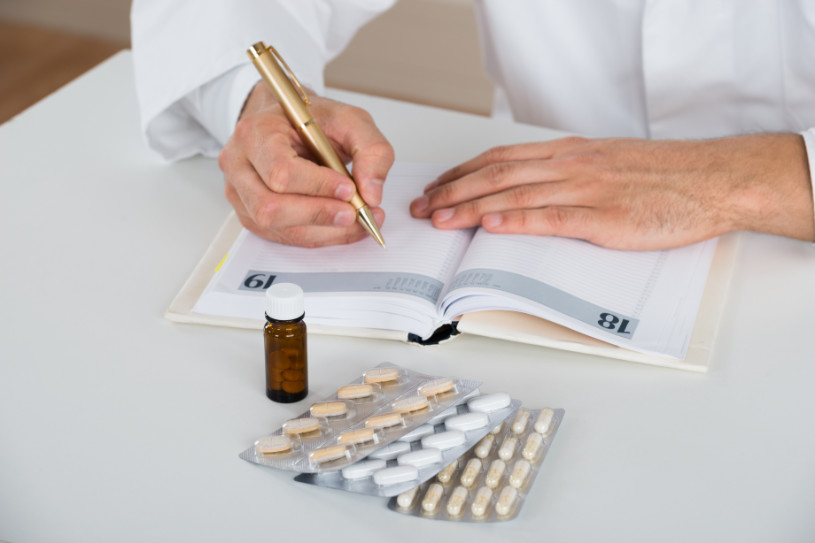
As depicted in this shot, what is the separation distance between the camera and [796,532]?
2.32 feet

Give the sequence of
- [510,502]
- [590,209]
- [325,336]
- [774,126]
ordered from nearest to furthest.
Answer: [510,502], [325,336], [590,209], [774,126]

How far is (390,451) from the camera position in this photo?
2.42 ft

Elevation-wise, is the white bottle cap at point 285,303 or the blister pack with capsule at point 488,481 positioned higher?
the white bottle cap at point 285,303

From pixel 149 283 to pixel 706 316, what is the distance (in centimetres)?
63

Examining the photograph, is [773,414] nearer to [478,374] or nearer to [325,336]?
[478,374]

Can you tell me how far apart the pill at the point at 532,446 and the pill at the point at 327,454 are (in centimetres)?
16

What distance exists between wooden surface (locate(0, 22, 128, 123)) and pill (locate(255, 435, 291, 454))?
9.62ft

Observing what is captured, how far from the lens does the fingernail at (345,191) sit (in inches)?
39.2

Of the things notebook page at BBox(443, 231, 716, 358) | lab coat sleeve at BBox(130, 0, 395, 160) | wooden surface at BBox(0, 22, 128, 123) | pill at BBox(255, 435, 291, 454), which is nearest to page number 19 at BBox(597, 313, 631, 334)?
notebook page at BBox(443, 231, 716, 358)

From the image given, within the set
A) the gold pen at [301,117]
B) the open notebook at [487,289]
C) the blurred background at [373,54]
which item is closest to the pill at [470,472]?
the open notebook at [487,289]

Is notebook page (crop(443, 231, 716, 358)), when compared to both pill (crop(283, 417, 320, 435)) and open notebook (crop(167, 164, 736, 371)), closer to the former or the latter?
open notebook (crop(167, 164, 736, 371))

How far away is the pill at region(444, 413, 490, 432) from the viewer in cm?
76

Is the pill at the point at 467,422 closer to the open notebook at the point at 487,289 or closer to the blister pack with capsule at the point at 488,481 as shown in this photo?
the blister pack with capsule at the point at 488,481

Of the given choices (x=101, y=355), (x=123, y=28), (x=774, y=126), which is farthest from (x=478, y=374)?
(x=123, y=28)
